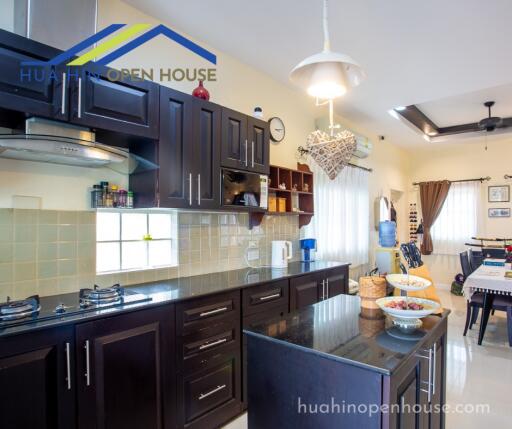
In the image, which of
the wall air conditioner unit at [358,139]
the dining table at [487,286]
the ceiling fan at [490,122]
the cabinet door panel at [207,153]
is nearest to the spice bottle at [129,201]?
the cabinet door panel at [207,153]

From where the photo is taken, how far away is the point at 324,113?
4355mm

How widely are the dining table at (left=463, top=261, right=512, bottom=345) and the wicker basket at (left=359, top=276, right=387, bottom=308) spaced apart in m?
2.33

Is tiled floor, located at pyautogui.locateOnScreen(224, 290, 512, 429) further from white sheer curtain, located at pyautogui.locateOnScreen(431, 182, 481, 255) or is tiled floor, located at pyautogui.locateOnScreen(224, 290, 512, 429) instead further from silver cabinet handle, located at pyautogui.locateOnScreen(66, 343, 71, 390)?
white sheer curtain, located at pyautogui.locateOnScreen(431, 182, 481, 255)

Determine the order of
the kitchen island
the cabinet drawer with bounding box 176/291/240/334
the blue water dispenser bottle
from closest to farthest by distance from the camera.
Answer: the kitchen island, the cabinet drawer with bounding box 176/291/240/334, the blue water dispenser bottle

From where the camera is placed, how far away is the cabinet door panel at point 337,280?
329 cm

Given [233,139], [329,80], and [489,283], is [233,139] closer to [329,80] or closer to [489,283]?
[329,80]

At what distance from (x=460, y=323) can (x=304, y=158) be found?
3041 millimetres

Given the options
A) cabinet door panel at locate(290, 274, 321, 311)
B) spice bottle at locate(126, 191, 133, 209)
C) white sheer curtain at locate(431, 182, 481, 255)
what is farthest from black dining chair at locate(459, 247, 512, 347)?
spice bottle at locate(126, 191, 133, 209)

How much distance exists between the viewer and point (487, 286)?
11.2 ft

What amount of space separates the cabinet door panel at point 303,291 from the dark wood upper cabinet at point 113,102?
1686 mm

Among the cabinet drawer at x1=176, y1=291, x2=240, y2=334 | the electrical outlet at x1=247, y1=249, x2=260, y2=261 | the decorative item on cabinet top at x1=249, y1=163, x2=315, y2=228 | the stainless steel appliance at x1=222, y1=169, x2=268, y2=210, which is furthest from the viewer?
the decorative item on cabinet top at x1=249, y1=163, x2=315, y2=228

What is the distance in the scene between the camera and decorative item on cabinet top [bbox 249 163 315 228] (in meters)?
3.32

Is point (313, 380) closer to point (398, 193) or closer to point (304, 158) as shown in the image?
point (304, 158)

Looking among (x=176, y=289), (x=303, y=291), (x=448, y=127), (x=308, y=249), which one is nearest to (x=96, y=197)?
(x=176, y=289)
